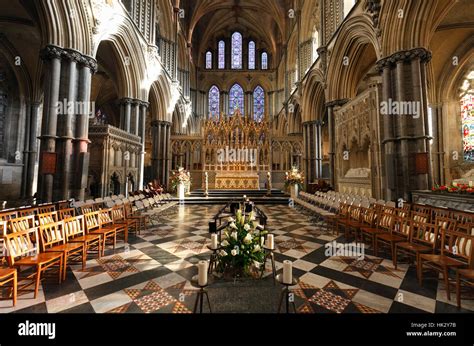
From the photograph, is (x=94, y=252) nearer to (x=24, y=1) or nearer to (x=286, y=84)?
(x=24, y=1)

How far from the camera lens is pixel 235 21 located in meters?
26.8

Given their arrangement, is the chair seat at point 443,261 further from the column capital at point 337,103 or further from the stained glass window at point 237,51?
the stained glass window at point 237,51

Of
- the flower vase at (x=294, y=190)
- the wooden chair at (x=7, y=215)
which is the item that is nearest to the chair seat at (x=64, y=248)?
the wooden chair at (x=7, y=215)

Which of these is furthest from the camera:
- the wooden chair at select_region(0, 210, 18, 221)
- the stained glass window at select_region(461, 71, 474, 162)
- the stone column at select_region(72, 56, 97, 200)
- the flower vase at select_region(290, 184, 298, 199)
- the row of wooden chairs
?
the stained glass window at select_region(461, 71, 474, 162)

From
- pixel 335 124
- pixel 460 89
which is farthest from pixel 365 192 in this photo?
pixel 460 89

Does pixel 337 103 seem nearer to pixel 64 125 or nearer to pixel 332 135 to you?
pixel 332 135

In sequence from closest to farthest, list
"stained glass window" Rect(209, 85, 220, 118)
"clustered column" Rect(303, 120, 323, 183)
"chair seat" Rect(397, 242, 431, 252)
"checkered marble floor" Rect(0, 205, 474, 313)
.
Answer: "checkered marble floor" Rect(0, 205, 474, 313)
"chair seat" Rect(397, 242, 431, 252)
"clustered column" Rect(303, 120, 323, 183)
"stained glass window" Rect(209, 85, 220, 118)

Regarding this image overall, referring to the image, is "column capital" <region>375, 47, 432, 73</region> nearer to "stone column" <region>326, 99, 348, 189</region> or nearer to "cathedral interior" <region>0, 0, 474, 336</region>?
"cathedral interior" <region>0, 0, 474, 336</region>

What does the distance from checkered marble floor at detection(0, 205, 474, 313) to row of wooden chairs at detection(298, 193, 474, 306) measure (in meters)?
0.29

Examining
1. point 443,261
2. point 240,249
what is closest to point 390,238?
point 443,261

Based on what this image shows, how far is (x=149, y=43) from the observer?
12.5 metres

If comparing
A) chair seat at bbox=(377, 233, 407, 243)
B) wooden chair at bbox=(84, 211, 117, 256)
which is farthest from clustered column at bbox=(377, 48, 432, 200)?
wooden chair at bbox=(84, 211, 117, 256)

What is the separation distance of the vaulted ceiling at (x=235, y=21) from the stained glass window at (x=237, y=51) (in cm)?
84

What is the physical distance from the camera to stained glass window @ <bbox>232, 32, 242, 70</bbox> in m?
28.2
